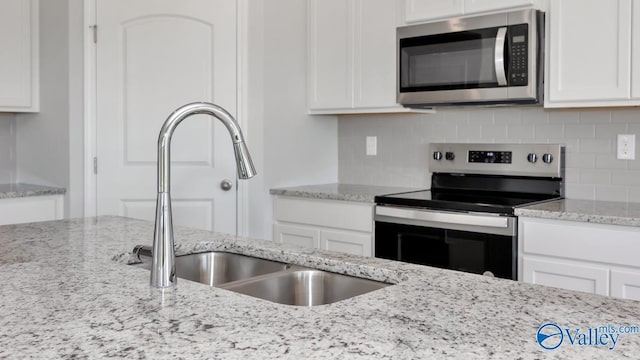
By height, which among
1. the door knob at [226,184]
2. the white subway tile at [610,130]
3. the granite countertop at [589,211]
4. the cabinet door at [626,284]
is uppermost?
the white subway tile at [610,130]

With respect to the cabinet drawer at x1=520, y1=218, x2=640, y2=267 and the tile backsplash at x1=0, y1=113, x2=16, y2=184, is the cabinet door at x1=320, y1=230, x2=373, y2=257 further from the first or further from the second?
the tile backsplash at x1=0, y1=113, x2=16, y2=184

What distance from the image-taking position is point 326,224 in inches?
138

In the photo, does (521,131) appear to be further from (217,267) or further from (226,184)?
(217,267)

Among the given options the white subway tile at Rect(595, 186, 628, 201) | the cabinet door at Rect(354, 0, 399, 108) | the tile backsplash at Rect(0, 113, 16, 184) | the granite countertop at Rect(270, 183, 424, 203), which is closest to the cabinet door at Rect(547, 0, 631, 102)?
the white subway tile at Rect(595, 186, 628, 201)

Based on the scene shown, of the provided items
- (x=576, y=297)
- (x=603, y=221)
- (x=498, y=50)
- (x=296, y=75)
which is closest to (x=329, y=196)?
(x=296, y=75)

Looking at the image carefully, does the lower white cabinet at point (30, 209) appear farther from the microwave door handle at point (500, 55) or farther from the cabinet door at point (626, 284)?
the cabinet door at point (626, 284)

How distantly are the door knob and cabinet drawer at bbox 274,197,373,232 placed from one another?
0.97 feet

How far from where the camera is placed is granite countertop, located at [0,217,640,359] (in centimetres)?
95

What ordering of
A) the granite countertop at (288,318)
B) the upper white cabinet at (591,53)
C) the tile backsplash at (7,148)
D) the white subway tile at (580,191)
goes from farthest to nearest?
1. the tile backsplash at (7,148)
2. the white subway tile at (580,191)
3. the upper white cabinet at (591,53)
4. the granite countertop at (288,318)

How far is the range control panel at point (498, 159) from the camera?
3.18 metres

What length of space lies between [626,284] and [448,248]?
0.78 meters

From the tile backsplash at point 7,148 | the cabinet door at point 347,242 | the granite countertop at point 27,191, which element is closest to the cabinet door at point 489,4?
the cabinet door at point 347,242

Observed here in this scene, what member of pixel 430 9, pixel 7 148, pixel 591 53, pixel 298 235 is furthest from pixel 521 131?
pixel 7 148

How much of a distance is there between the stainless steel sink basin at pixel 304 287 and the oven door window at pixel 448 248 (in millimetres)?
1367
